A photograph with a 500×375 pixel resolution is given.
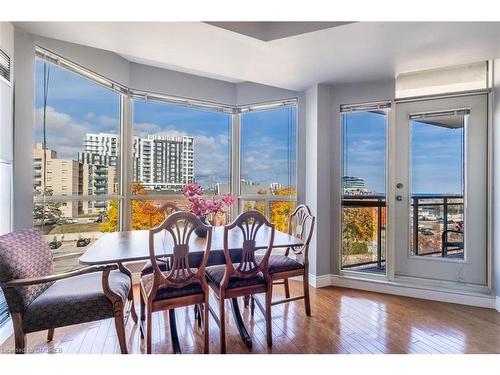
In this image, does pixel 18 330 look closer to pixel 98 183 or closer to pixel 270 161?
pixel 98 183

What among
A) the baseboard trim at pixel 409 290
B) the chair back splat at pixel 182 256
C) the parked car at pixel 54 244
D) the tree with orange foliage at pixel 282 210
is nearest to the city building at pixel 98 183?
the parked car at pixel 54 244

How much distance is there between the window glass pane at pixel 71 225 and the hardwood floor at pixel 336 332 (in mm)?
852

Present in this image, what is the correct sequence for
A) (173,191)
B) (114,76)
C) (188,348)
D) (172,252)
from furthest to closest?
(173,191) < (114,76) < (188,348) < (172,252)

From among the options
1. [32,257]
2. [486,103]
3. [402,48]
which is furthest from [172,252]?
[486,103]

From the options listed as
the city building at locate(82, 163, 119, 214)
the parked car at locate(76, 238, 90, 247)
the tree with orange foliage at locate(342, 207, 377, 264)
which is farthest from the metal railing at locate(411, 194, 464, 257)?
the parked car at locate(76, 238, 90, 247)

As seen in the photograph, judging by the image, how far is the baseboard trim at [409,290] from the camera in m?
2.64

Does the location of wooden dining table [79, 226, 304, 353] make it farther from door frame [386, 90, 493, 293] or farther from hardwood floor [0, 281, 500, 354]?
door frame [386, 90, 493, 293]

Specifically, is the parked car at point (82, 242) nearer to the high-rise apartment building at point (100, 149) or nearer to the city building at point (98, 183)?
the city building at point (98, 183)

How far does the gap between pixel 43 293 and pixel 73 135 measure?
5.63ft

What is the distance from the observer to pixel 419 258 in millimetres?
2982

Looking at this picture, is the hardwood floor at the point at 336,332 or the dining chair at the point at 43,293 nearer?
the dining chair at the point at 43,293

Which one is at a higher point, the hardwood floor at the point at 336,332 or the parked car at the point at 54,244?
the parked car at the point at 54,244

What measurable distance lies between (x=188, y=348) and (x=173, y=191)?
2.08m
